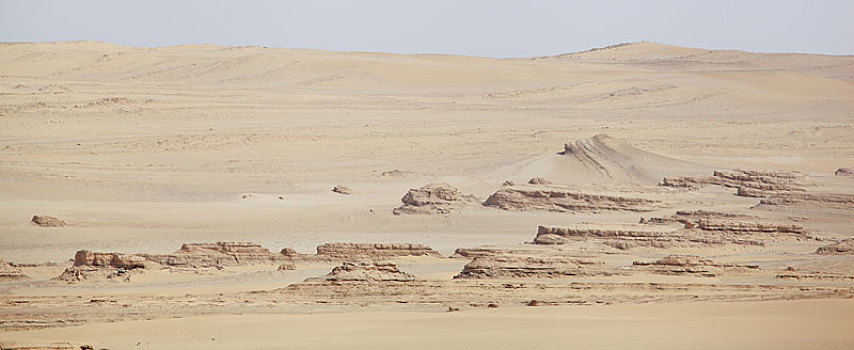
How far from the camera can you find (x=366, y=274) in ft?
65.7

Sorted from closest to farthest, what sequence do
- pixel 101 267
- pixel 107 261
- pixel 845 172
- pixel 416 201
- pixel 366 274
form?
pixel 366 274 → pixel 101 267 → pixel 107 261 → pixel 416 201 → pixel 845 172

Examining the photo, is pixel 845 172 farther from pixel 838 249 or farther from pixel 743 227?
pixel 838 249

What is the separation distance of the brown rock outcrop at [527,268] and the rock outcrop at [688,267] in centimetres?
74

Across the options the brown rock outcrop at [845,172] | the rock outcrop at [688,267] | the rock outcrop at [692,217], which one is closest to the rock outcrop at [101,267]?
the rock outcrop at [688,267]

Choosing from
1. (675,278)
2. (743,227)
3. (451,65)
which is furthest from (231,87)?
(675,278)

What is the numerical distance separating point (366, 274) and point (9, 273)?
6.38 metres

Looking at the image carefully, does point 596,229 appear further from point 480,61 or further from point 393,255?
point 480,61

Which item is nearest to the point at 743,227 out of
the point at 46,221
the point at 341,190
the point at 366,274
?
the point at 366,274

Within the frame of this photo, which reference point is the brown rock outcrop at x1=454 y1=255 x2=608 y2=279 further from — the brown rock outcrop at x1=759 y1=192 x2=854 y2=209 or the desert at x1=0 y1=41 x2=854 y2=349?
the brown rock outcrop at x1=759 y1=192 x2=854 y2=209

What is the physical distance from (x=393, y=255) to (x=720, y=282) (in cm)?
698

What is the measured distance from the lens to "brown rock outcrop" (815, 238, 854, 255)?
2608 centimetres

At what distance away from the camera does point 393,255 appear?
2619 centimetres

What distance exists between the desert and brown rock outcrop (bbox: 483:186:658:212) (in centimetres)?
7

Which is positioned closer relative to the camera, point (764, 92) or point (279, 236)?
point (279, 236)
